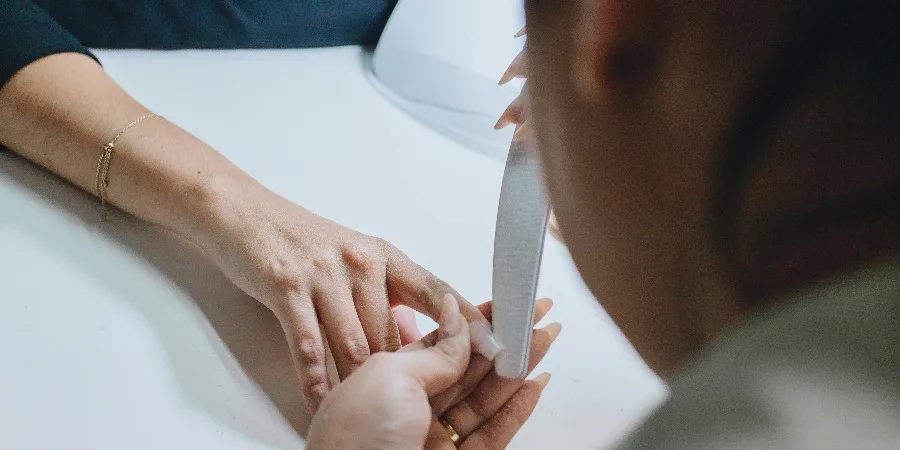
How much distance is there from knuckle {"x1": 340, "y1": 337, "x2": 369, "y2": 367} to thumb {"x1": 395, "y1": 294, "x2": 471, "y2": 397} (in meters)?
0.05

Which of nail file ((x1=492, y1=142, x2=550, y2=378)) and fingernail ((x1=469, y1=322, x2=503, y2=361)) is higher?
nail file ((x1=492, y1=142, x2=550, y2=378))

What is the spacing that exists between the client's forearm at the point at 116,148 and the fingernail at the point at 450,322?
7.8 inches

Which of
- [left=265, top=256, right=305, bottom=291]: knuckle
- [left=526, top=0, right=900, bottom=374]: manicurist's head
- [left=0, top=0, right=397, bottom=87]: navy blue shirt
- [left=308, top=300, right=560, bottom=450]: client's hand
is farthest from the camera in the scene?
[left=0, top=0, right=397, bottom=87]: navy blue shirt

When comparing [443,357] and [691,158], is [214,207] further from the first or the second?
[691,158]

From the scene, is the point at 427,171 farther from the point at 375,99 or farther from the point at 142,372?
the point at 142,372

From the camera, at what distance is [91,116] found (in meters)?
0.58

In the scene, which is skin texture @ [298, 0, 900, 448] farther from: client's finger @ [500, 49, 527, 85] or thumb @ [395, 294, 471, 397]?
thumb @ [395, 294, 471, 397]

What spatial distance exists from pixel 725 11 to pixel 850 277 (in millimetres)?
77

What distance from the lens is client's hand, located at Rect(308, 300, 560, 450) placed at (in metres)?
0.40

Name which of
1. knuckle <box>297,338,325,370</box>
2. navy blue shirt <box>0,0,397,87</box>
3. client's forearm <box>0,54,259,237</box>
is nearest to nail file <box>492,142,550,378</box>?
knuckle <box>297,338,325,370</box>

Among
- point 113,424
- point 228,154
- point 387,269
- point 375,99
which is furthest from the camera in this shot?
point 375,99

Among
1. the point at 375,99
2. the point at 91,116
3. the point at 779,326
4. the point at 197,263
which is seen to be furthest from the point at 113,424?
the point at 375,99

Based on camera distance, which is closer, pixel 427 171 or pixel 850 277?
pixel 850 277

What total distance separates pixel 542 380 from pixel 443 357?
3.6 inches
